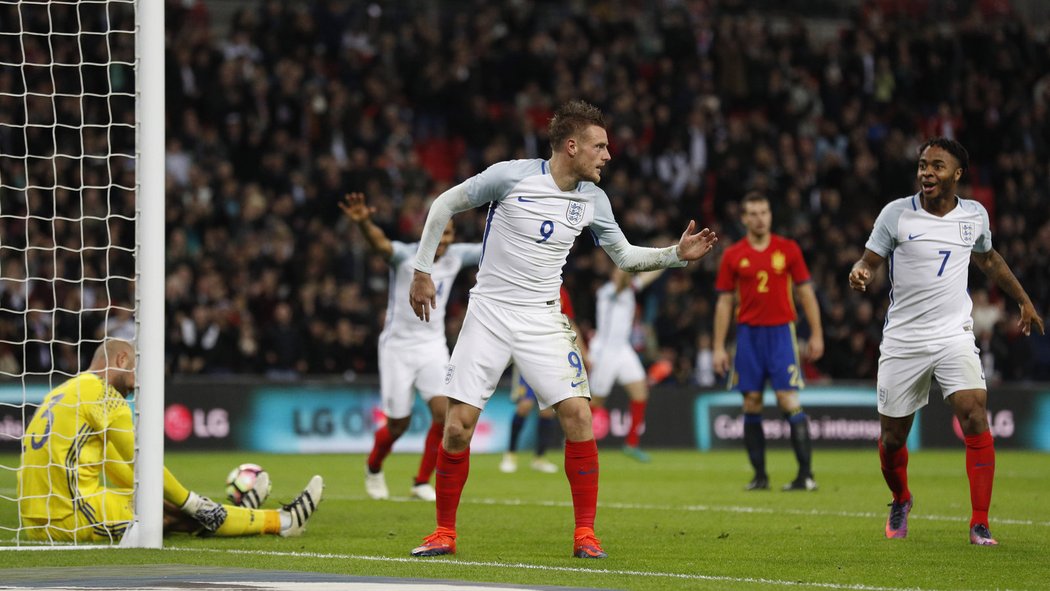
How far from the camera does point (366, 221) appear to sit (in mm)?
10320

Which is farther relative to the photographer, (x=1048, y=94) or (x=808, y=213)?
(x=1048, y=94)

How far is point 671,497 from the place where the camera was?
487 inches

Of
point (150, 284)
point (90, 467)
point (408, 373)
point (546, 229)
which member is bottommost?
point (90, 467)

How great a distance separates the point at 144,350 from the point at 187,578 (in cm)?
180

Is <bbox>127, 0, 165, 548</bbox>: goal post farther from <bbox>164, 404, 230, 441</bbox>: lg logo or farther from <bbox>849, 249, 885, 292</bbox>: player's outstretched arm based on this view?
<bbox>164, 404, 230, 441</bbox>: lg logo

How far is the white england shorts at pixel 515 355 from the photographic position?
7.82 m

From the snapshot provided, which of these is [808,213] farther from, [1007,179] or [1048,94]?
[1048,94]

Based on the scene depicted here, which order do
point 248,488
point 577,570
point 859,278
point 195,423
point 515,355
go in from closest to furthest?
point 577,570 < point 515,355 < point 859,278 < point 248,488 < point 195,423

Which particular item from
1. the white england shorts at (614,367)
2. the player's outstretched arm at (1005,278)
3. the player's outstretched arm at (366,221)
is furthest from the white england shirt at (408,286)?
the white england shorts at (614,367)

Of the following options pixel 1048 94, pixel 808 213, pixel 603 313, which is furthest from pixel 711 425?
pixel 1048 94

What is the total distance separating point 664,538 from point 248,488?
263cm

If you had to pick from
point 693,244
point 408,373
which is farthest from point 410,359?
point 693,244

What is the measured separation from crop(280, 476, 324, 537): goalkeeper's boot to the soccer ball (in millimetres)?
426

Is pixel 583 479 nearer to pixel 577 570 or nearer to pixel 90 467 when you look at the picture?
pixel 577 570
